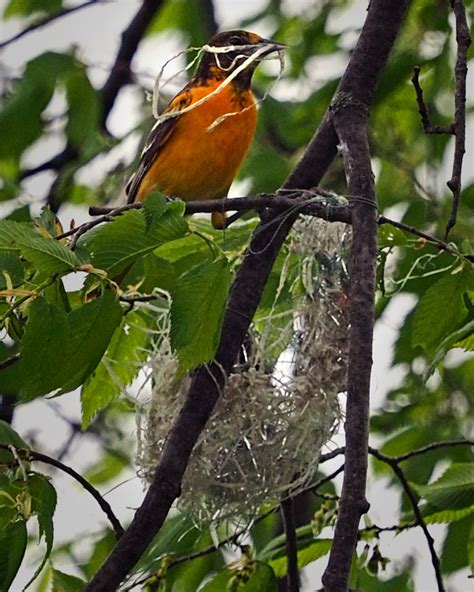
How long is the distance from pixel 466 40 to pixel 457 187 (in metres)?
0.32

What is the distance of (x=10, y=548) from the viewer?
86.6 inches

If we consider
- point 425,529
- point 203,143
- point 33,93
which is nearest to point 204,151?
point 203,143

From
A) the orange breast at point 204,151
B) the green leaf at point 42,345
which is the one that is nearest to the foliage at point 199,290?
the green leaf at point 42,345

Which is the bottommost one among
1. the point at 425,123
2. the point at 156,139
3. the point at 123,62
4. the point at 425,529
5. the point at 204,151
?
the point at 425,529

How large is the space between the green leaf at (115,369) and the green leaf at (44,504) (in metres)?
0.41

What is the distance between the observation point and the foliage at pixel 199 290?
6.56 ft

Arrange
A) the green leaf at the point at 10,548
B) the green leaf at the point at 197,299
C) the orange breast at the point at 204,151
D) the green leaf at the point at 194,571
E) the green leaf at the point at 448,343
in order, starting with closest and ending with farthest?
the green leaf at the point at 197,299 < the green leaf at the point at 10,548 < the green leaf at the point at 448,343 < the green leaf at the point at 194,571 < the orange breast at the point at 204,151

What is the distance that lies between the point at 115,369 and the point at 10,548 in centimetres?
73

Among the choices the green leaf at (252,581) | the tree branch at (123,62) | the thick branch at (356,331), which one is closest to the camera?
the thick branch at (356,331)

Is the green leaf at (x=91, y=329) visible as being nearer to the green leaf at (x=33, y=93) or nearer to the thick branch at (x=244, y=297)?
the thick branch at (x=244, y=297)

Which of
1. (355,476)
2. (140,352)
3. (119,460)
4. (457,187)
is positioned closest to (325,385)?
(140,352)

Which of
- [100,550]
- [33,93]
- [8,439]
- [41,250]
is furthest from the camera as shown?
[100,550]

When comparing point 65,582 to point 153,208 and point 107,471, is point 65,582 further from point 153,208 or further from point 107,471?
point 107,471

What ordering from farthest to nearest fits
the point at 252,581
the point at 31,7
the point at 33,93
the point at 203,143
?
the point at 31,7 → the point at 203,143 → the point at 33,93 → the point at 252,581
